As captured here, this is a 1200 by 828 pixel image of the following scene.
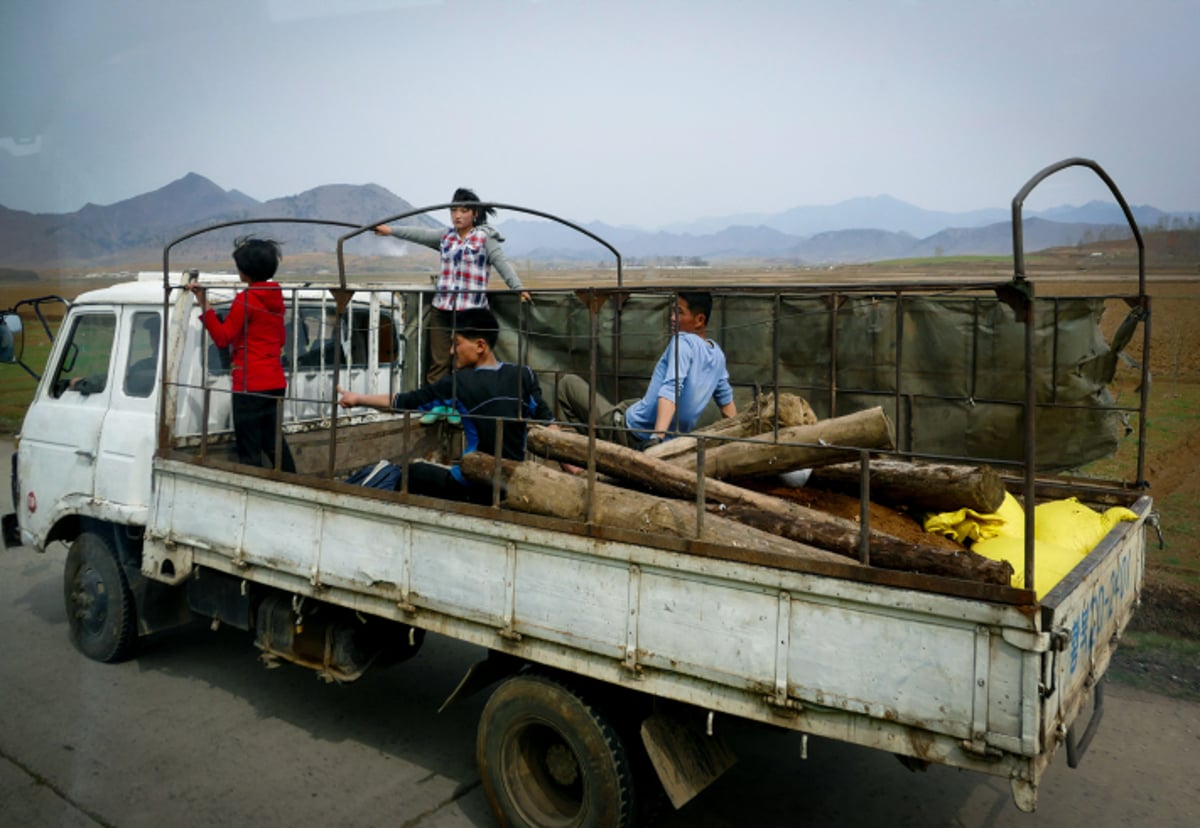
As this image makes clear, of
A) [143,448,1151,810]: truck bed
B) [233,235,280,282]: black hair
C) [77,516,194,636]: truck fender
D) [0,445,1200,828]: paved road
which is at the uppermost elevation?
[233,235,280,282]: black hair

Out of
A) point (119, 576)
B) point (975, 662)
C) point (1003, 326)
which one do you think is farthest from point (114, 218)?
point (975, 662)

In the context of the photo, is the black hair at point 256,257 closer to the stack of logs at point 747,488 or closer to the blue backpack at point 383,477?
the blue backpack at point 383,477

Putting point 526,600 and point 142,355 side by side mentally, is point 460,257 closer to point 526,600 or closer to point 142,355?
point 142,355

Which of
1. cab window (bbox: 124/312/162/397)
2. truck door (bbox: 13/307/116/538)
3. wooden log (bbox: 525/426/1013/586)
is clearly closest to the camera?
wooden log (bbox: 525/426/1013/586)

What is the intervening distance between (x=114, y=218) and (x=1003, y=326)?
29.9 metres

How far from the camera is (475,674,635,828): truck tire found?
360 centimetres

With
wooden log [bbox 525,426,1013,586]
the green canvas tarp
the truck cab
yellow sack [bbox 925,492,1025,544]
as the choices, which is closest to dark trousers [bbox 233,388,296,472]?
the truck cab

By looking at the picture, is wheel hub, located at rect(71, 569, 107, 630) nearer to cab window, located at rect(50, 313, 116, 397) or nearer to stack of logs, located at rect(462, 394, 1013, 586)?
cab window, located at rect(50, 313, 116, 397)

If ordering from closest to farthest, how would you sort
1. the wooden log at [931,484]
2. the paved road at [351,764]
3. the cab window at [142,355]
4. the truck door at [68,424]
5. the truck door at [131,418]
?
the wooden log at [931,484]
the paved road at [351,764]
the truck door at [131,418]
the cab window at [142,355]
the truck door at [68,424]

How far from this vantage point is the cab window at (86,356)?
5.77 m

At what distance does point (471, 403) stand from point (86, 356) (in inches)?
117

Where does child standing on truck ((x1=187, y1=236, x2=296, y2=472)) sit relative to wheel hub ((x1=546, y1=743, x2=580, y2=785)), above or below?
above

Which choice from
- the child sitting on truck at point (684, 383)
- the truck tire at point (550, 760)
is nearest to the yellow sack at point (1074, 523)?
the child sitting on truck at point (684, 383)

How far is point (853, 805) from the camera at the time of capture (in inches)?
174
